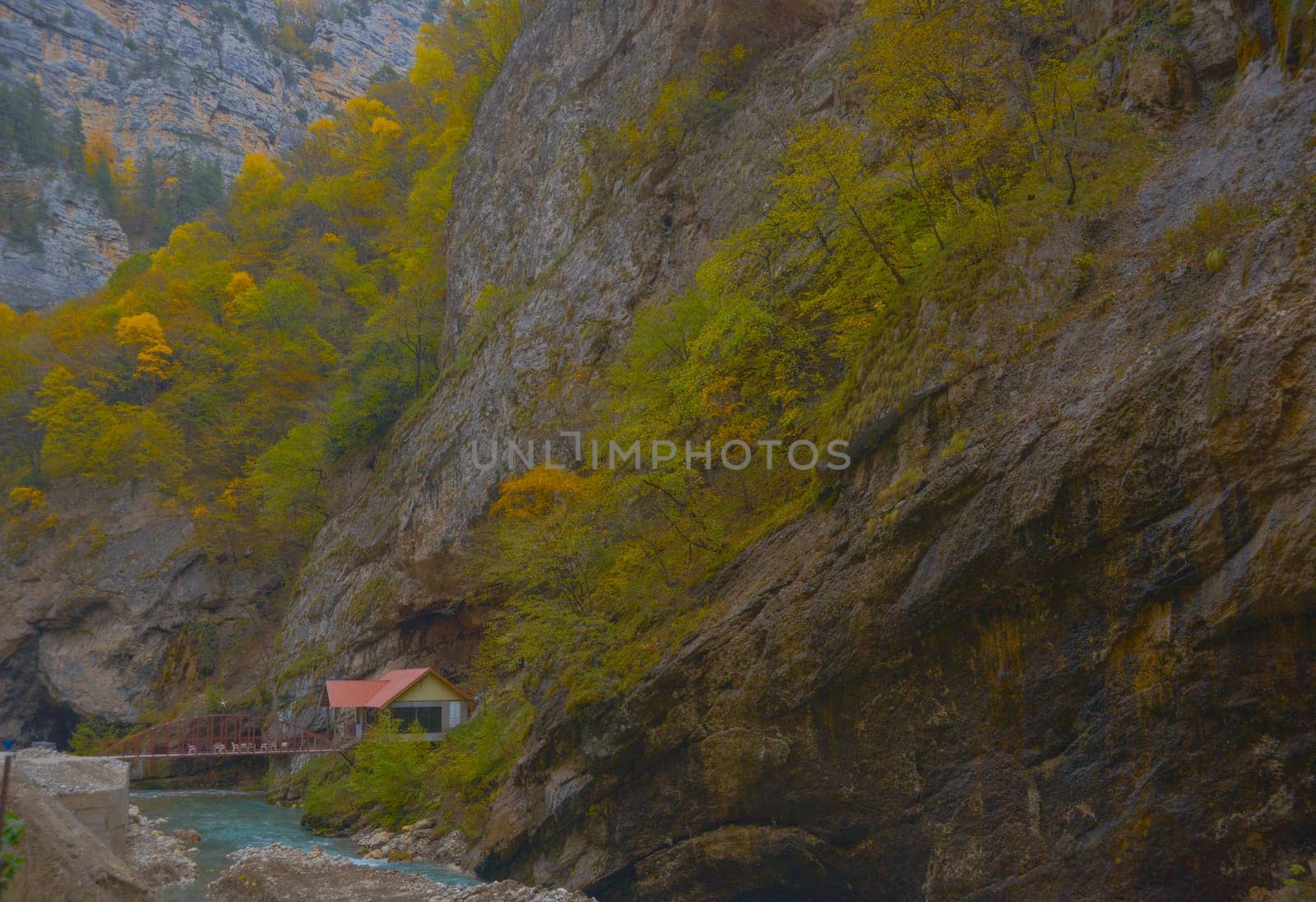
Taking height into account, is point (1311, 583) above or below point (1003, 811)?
above

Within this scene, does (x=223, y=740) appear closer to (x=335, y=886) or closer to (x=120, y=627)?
(x=120, y=627)

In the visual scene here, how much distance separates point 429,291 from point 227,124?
71145 millimetres

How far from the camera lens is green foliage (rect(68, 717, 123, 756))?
38.5m

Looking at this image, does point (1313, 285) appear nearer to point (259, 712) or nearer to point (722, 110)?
point (722, 110)

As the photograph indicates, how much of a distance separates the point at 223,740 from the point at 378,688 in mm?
6929

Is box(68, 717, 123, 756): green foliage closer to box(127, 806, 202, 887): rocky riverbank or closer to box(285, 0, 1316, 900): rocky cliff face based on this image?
box(127, 806, 202, 887): rocky riverbank

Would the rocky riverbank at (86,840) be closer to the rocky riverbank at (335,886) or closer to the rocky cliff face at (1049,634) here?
the rocky riverbank at (335,886)

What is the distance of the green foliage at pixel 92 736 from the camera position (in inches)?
1515

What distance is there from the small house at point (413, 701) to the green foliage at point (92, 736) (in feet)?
47.8

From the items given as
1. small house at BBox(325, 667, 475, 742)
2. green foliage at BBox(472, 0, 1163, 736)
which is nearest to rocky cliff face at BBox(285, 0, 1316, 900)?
green foliage at BBox(472, 0, 1163, 736)

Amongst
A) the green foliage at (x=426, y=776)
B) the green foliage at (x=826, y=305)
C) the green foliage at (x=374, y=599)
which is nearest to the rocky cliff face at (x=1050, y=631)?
the green foliage at (x=826, y=305)

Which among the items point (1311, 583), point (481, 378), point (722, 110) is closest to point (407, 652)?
point (481, 378)

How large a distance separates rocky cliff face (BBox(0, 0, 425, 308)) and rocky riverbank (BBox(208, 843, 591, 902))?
78.3m

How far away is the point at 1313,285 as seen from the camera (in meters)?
8.33
